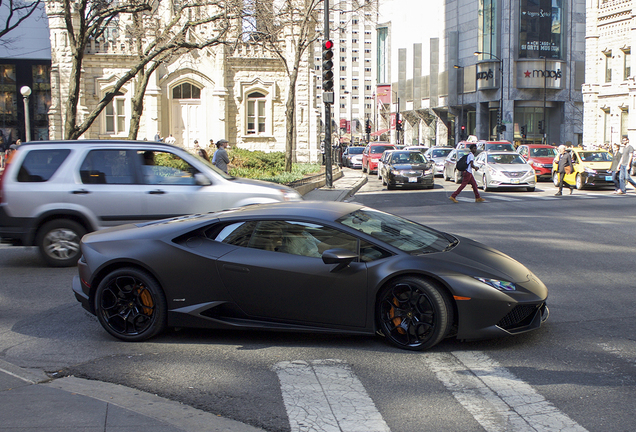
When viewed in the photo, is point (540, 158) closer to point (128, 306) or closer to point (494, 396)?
point (128, 306)

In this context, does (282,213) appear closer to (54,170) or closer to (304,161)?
(54,170)

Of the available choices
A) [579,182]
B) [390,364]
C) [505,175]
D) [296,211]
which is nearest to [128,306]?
[296,211]

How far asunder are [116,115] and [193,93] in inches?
181

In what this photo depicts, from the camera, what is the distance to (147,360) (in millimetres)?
5297

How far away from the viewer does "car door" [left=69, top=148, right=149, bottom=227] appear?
9724 millimetres

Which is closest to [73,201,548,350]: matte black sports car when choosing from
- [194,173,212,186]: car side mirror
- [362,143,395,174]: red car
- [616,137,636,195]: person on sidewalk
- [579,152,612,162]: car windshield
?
[194,173,212,186]: car side mirror

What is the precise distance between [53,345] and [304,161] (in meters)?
34.9

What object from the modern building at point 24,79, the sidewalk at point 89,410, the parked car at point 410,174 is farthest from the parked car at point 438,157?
the sidewalk at point 89,410

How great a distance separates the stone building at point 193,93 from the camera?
3662cm

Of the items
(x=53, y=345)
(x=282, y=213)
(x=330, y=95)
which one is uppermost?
(x=330, y=95)

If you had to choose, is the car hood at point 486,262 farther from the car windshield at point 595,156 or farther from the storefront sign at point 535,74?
the storefront sign at point 535,74

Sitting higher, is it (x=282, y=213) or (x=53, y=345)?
(x=282, y=213)

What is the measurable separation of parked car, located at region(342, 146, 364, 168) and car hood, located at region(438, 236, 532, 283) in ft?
141

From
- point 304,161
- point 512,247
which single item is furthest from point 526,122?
point 512,247
